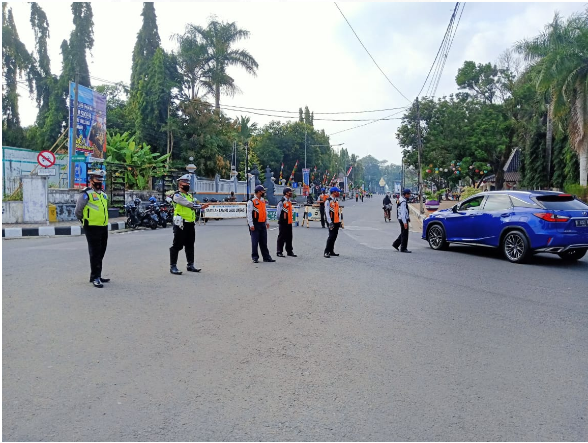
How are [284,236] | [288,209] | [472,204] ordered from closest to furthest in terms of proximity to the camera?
[288,209] → [284,236] → [472,204]

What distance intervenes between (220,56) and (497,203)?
1310 inches

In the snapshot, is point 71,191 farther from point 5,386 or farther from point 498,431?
point 498,431

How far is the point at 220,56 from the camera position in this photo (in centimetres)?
4100

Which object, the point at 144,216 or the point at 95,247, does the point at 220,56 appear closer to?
the point at 144,216

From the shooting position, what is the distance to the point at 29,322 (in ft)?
19.3

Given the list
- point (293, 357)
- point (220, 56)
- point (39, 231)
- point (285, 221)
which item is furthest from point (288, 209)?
point (220, 56)

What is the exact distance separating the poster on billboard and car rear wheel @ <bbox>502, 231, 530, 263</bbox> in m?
18.0

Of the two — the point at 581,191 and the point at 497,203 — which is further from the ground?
the point at 581,191

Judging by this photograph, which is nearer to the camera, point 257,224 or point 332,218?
point 257,224

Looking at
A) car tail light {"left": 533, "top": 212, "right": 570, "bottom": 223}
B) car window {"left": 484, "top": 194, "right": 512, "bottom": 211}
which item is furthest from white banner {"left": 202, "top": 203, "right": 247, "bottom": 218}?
car tail light {"left": 533, "top": 212, "right": 570, "bottom": 223}

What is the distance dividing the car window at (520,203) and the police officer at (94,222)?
8342mm

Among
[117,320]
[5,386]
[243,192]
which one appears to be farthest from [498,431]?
[243,192]

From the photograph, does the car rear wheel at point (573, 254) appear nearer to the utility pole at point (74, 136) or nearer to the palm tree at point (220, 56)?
the utility pole at point (74, 136)

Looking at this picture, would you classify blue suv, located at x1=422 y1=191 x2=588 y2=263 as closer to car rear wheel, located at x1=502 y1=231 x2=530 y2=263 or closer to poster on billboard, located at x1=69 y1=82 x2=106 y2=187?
car rear wheel, located at x1=502 y1=231 x2=530 y2=263
